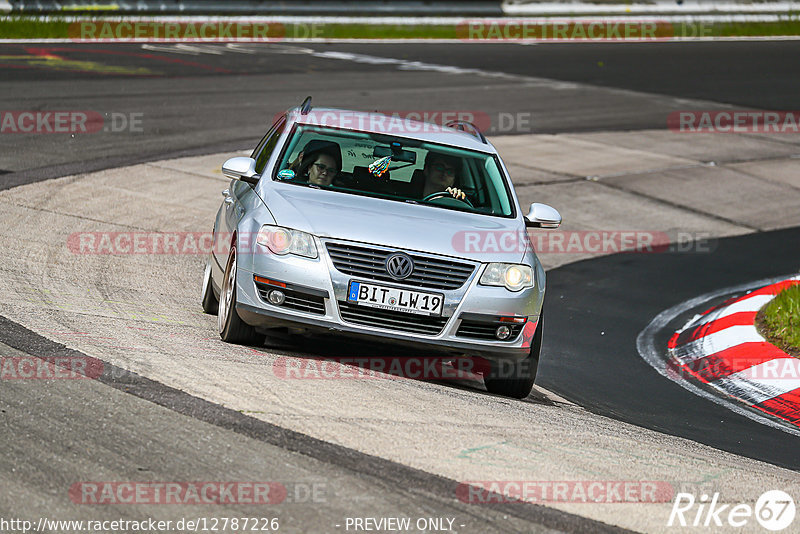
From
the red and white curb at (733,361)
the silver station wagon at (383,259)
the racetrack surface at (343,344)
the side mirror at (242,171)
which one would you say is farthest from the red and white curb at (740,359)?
the side mirror at (242,171)

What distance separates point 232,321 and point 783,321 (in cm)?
486

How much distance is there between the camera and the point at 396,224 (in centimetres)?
718

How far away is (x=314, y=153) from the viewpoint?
817cm

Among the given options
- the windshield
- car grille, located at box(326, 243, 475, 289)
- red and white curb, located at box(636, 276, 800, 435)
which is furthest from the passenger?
red and white curb, located at box(636, 276, 800, 435)

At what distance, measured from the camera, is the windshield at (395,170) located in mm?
8008

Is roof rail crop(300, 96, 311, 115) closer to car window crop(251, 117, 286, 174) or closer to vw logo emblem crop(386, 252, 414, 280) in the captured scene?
car window crop(251, 117, 286, 174)

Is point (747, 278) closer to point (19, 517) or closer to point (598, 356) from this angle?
point (598, 356)

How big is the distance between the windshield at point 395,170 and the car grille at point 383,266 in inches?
36.5

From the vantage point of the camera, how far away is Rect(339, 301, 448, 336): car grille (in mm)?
6941

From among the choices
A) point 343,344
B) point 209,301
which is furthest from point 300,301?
point 209,301

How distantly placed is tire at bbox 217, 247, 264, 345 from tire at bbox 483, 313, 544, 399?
156 centimetres

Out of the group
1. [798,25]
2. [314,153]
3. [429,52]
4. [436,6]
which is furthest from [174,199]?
[798,25]

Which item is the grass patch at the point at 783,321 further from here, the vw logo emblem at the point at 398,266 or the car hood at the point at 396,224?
the vw logo emblem at the point at 398,266

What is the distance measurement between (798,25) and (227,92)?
2346 cm
